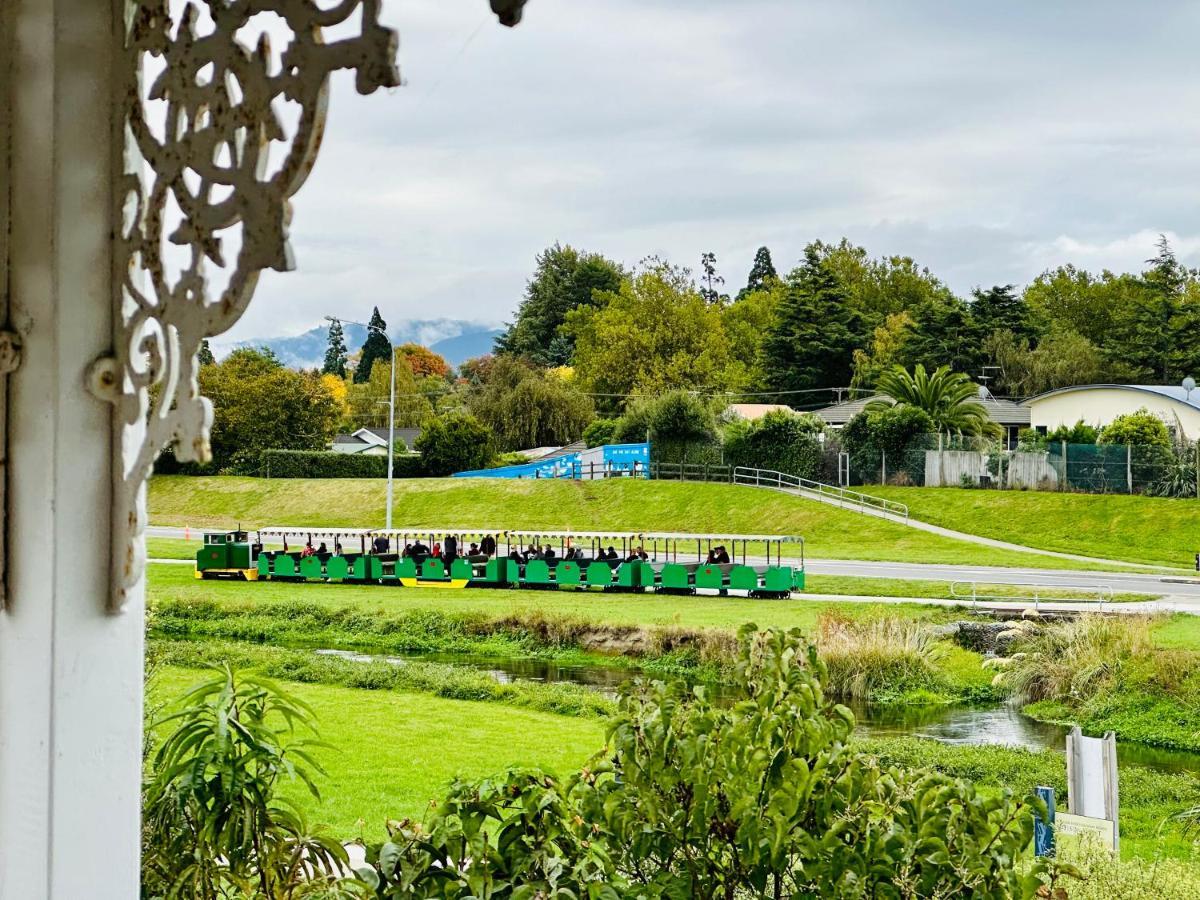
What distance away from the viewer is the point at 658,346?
6875 cm

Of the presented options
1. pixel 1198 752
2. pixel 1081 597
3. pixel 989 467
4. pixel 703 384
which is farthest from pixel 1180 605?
pixel 703 384

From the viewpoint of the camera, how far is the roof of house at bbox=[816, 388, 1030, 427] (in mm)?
55219

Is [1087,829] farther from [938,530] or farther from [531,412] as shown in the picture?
[531,412]

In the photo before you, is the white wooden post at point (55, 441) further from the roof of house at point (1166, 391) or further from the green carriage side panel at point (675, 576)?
the roof of house at point (1166, 391)

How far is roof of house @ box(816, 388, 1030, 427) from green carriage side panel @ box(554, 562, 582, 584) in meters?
29.6

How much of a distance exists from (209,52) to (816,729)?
7.66 feet

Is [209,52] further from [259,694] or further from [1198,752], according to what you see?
[1198,752]

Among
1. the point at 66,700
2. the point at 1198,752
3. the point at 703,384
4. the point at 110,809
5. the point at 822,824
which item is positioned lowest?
the point at 1198,752

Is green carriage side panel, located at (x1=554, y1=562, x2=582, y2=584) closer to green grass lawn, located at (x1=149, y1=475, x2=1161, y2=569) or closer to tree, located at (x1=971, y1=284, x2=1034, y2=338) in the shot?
green grass lawn, located at (x1=149, y1=475, x2=1161, y2=569)

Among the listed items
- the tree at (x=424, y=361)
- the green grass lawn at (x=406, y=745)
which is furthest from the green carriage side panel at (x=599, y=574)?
the tree at (x=424, y=361)

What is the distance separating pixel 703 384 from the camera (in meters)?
66.9

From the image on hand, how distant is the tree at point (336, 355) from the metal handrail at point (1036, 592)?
8501 cm

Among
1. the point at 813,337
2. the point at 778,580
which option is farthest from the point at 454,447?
the point at 778,580

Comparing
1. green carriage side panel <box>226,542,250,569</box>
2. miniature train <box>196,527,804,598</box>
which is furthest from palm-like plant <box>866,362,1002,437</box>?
green carriage side panel <box>226,542,250,569</box>
